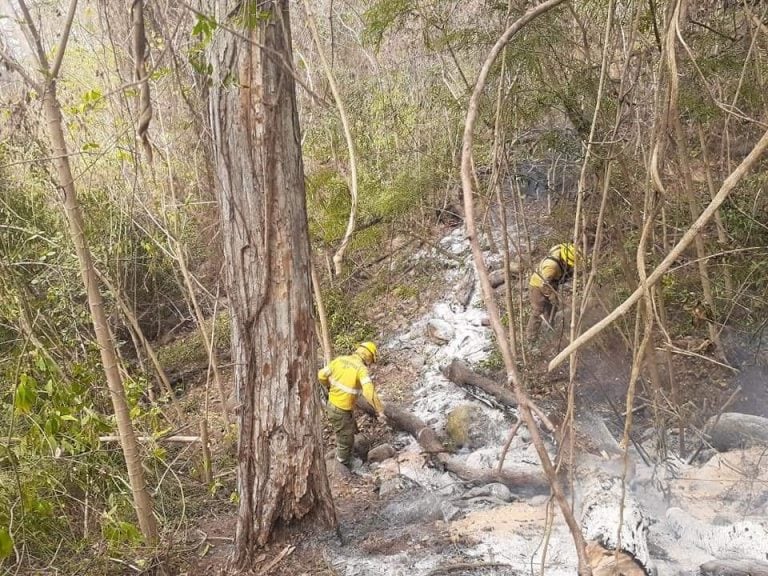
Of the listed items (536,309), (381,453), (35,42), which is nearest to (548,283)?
(536,309)

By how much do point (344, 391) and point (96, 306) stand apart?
297 cm

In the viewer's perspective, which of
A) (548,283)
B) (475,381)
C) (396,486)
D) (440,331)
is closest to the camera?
(396,486)

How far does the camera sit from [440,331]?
8320 mm

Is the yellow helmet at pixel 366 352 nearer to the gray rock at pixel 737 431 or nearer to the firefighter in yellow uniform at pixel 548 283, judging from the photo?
the firefighter in yellow uniform at pixel 548 283

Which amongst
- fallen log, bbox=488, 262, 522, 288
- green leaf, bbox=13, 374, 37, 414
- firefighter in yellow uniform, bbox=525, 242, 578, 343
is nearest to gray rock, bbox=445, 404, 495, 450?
firefighter in yellow uniform, bbox=525, 242, 578, 343

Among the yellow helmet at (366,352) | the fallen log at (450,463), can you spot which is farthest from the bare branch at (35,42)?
the yellow helmet at (366,352)

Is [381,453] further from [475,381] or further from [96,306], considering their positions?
[96,306]

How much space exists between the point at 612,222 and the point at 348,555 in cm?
349

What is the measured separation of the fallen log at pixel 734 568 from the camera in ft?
10.6

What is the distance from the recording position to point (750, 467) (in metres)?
4.30

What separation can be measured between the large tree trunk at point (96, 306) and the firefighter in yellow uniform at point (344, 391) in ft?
7.53

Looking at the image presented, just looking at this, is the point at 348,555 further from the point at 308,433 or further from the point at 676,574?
the point at 676,574

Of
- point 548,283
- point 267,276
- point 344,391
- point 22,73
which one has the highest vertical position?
point 22,73

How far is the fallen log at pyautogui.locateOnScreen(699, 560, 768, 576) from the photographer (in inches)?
127
